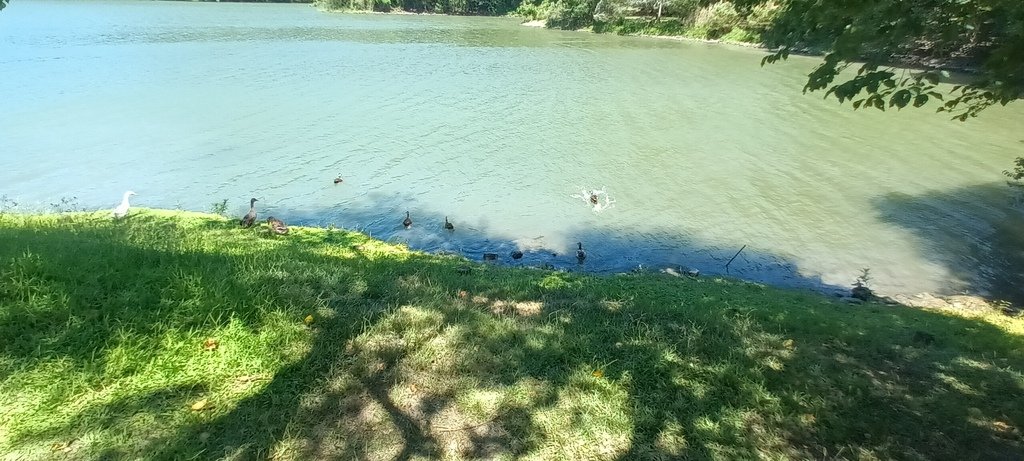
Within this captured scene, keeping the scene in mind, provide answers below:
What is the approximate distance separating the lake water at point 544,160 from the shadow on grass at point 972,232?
0.18 ft

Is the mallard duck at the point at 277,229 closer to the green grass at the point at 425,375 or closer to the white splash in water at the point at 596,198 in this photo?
the green grass at the point at 425,375

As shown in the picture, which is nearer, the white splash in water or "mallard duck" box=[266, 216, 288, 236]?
"mallard duck" box=[266, 216, 288, 236]

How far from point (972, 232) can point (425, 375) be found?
12.6 metres

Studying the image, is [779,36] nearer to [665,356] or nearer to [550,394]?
[665,356]

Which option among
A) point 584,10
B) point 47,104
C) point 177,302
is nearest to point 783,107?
point 177,302

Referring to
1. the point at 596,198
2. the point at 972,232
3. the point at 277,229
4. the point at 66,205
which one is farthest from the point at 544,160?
the point at 66,205

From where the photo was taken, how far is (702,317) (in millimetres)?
4824

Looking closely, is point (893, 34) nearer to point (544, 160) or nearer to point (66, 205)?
point (544, 160)

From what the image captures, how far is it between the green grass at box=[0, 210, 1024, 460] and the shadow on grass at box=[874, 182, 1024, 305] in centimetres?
599

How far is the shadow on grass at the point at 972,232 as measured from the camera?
32.1 feet

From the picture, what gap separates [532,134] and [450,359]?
603 inches

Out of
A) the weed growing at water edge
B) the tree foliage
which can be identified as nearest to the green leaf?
the tree foliage

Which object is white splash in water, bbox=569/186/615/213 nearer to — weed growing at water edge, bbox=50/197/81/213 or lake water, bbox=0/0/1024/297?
lake water, bbox=0/0/1024/297

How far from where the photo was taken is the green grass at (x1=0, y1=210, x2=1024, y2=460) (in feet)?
10.2
